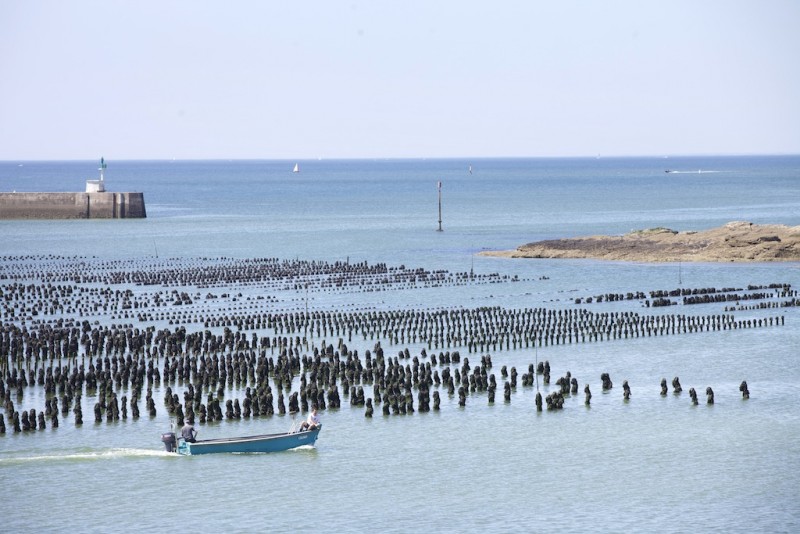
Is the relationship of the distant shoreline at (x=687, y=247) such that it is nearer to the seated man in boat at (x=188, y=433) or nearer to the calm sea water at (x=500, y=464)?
the calm sea water at (x=500, y=464)

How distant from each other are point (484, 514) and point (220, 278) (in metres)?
59.9

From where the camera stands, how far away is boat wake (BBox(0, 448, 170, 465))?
4319 centimetres

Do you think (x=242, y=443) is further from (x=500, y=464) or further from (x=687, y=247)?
(x=687, y=247)

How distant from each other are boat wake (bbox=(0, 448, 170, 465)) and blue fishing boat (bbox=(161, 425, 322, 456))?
1.73 ft

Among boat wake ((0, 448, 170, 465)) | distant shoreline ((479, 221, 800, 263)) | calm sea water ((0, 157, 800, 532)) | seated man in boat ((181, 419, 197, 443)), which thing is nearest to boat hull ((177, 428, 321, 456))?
seated man in boat ((181, 419, 197, 443))

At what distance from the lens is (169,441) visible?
43.5 m

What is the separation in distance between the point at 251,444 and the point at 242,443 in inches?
12.6

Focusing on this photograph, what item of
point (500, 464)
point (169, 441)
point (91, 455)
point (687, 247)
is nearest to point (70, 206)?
point (687, 247)

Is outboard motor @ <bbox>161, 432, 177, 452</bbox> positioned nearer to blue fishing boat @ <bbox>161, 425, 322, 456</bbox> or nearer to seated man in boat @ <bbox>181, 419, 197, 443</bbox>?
blue fishing boat @ <bbox>161, 425, 322, 456</bbox>

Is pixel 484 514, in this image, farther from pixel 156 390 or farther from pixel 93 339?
pixel 93 339

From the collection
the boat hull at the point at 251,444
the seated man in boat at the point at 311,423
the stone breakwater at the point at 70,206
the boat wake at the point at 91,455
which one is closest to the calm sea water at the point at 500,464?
the boat wake at the point at 91,455

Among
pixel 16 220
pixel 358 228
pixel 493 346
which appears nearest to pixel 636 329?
pixel 493 346

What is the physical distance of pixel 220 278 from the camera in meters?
95.5

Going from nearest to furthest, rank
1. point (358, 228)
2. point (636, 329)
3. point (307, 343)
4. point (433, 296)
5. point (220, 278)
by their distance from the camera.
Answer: point (307, 343), point (636, 329), point (433, 296), point (220, 278), point (358, 228)
